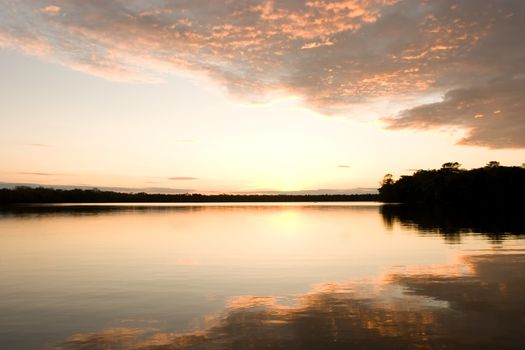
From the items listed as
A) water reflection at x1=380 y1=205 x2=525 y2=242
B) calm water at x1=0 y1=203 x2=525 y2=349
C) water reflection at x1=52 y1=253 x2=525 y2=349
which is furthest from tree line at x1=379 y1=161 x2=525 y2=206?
water reflection at x1=52 y1=253 x2=525 y2=349

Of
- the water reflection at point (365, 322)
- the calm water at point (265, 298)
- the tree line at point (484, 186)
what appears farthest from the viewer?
the tree line at point (484, 186)

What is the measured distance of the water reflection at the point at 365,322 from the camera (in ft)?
45.4

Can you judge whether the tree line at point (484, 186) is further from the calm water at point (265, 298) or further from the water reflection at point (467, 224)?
the calm water at point (265, 298)

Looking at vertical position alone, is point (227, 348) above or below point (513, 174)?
below

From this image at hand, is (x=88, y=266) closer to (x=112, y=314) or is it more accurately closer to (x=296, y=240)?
(x=112, y=314)

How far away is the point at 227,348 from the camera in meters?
13.4

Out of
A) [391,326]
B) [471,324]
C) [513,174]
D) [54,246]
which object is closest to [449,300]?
[471,324]

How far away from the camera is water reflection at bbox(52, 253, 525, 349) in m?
13.9

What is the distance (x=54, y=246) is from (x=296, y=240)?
25401 millimetres

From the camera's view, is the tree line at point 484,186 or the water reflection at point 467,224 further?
the tree line at point 484,186

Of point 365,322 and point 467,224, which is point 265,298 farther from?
point 467,224

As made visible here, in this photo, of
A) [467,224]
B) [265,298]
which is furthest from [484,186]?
[265,298]

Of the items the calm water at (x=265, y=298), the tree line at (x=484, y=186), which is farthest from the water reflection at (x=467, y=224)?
the tree line at (x=484, y=186)

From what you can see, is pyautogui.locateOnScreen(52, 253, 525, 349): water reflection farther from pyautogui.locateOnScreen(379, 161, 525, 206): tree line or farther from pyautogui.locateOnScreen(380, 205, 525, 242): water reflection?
pyautogui.locateOnScreen(379, 161, 525, 206): tree line
